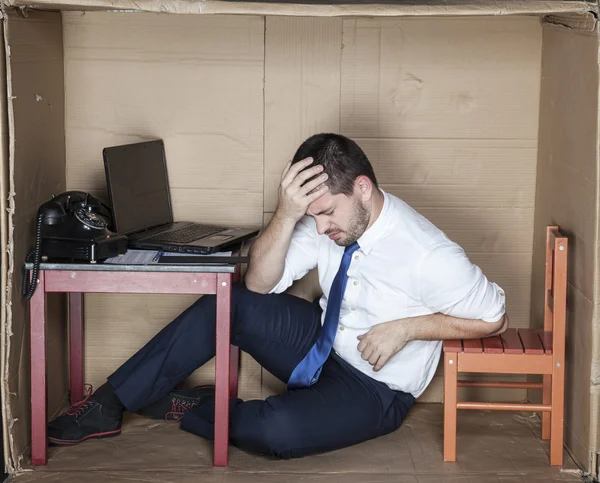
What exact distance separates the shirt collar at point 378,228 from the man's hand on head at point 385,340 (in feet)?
0.82

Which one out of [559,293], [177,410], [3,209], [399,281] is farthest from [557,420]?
[3,209]

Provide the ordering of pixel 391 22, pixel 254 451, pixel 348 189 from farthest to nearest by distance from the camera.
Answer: pixel 391 22, pixel 254 451, pixel 348 189

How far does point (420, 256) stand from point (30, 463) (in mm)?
1317

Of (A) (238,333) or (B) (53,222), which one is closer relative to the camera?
(B) (53,222)

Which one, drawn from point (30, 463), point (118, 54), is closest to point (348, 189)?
point (118, 54)

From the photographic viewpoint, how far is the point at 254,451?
2809 mm

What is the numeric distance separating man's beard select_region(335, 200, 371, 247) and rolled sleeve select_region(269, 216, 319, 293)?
0.66 feet

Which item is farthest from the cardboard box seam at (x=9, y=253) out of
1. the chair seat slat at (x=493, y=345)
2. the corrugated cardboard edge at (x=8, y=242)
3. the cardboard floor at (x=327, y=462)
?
the chair seat slat at (x=493, y=345)

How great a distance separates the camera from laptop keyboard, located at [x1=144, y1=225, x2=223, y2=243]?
2.88m

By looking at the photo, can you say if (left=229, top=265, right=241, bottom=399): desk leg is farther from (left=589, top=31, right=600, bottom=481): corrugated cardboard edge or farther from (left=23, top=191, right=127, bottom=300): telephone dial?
(left=589, top=31, right=600, bottom=481): corrugated cardboard edge

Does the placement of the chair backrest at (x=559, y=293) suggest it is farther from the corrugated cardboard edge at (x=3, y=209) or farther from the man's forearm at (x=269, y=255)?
the corrugated cardboard edge at (x=3, y=209)

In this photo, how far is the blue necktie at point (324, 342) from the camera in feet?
9.27

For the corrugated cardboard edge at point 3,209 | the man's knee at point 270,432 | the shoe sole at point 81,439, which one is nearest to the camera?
the corrugated cardboard edge at point 3,209

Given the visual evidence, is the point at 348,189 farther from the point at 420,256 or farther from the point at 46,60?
the point at 46,60
